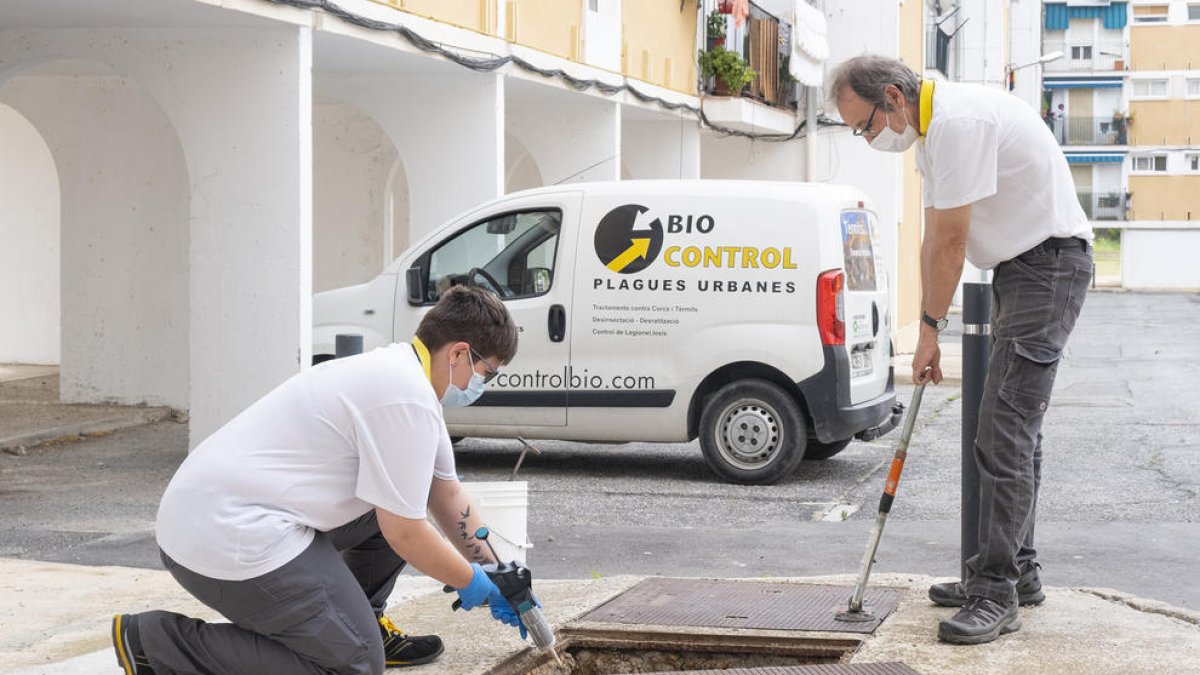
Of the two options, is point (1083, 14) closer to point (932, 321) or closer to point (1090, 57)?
point (1090, 57)

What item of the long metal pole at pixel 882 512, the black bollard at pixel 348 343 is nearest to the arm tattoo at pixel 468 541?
the long metal pole at pixel 882 512

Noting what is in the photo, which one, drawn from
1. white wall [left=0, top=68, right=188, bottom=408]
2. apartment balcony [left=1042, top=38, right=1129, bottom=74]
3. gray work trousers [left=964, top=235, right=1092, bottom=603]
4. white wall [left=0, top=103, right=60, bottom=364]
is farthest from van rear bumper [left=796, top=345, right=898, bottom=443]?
apartment balcony [left=1042, top=38, right=1129, bottom=74]

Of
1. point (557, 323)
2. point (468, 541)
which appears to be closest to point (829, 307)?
point (557, 323)

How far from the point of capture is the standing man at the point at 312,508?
14.6 feet

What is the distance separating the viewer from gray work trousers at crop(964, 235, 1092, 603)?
18.5 ft

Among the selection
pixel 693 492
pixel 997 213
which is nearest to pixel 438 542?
pixel 997 213

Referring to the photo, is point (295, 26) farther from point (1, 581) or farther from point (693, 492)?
point (1, 581)

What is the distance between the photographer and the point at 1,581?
7.52 meters

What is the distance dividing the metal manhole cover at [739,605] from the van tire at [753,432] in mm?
4192

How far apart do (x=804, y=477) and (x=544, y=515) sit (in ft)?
7.96

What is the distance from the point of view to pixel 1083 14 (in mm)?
73812

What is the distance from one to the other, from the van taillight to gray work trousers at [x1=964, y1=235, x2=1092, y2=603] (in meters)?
5.08

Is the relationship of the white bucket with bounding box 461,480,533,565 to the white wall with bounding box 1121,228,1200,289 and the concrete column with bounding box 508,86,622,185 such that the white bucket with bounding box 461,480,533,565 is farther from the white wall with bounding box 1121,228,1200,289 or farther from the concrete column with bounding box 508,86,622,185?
the white wall with bounding box 1121,228,1200,289

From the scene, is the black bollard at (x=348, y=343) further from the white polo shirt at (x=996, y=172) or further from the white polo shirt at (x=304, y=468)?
the white polo shirt at (x=304, y=468)
